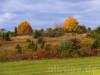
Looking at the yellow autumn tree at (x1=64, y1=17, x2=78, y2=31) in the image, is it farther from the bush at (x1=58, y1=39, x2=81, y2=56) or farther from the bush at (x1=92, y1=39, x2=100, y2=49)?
the bush at (x1=58, y1=39, x2=81, y2=56)

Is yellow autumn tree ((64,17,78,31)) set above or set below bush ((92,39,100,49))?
above

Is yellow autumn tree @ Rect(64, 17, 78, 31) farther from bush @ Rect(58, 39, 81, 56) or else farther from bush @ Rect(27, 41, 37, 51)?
bush @ Rect(58, 39, 81, 56)

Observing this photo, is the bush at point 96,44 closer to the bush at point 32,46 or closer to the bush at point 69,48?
the bush at point 69,48

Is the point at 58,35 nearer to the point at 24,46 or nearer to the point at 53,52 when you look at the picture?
the point at 24,46

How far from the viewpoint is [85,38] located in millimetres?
A: 47156

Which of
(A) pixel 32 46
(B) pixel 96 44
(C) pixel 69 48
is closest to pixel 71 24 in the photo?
(B) pixel 96 44

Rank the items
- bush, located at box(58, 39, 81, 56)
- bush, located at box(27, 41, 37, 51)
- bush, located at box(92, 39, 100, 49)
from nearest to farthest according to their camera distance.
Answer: bush, located at box(58, 39, 81, 56) < bush, located at box(27, 41, 37, 51) < bush, located at box(92, 39, 100, 49)

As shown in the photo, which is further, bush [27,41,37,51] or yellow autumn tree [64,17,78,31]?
yellow autumn tree [64,17,78,31]

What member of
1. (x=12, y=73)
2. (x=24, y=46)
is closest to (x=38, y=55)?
(x=24, y=46)

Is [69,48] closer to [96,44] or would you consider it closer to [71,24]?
[96,44]

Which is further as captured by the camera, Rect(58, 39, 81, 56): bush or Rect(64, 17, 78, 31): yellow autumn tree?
Rect(64, 17, 78, 31): yellow autumn tree

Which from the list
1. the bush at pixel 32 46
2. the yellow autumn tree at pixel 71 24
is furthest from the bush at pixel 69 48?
the yellow autumn tree at pixel 71 24

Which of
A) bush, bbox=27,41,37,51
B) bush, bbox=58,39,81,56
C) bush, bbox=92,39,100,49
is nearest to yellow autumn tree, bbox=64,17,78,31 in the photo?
bush, bbox=92,39,100,49

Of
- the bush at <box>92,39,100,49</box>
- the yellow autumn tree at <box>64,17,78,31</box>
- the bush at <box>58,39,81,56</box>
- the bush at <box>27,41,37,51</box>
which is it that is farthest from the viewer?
the yellow autumn tree at <box>64,17,78,31</box>
